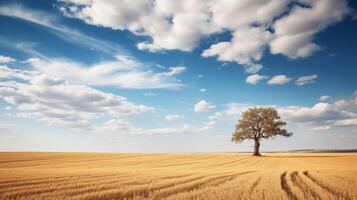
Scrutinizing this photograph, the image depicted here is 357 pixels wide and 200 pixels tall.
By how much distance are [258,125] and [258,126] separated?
23cm

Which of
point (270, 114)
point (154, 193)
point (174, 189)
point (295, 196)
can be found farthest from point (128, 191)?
point (270, 114)

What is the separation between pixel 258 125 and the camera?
57844 mm

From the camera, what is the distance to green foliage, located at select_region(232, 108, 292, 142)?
5609 cm

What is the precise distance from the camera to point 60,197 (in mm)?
9992

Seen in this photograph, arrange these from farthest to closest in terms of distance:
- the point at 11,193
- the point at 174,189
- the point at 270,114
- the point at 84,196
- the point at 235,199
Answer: the point at 270,114, the point at 174,189, the point at 11,193, the point at 84,196, the point at 235,199

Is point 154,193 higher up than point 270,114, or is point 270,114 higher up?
point 270,114

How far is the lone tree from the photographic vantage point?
56.1 meters

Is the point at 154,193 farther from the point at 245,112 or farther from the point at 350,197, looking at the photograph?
the point at 245,112

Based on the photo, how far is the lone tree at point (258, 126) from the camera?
56.1 meters

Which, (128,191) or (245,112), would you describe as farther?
(245,112)

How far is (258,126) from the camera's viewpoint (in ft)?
190

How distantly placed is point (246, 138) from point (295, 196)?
49416mm

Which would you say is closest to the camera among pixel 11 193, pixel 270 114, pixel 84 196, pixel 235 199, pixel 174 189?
pixel 235 199

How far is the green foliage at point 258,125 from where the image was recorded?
56.1m
